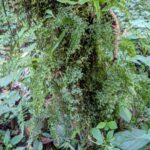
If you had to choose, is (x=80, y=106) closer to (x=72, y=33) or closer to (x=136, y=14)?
(x=72, y=33)

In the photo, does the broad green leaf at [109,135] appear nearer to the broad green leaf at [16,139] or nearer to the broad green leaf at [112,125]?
the broad green leaf at [112,125]

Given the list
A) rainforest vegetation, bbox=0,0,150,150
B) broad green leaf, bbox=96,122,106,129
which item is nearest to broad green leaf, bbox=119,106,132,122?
rainforest vegetation, bbox=0,0,150,150

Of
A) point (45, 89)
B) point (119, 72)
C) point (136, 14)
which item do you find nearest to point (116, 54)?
point (119, 72)

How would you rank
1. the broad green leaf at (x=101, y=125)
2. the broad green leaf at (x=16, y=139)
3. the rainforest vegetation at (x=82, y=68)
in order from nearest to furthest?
the rainforest vegetation at (x=82, y=68) < the broad green leaf at (x=101, y=125) < the broad green leaf at (x=16, y=139)

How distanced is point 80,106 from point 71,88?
89 millimetres

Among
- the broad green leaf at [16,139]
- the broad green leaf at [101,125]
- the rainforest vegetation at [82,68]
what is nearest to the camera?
the rainforest vegetation at [82,68]

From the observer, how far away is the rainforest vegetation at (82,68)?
938mm

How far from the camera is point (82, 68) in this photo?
1017 mm

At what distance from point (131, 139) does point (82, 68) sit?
1.16ft

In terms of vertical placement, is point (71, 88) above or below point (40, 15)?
below

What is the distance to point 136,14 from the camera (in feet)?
5.82

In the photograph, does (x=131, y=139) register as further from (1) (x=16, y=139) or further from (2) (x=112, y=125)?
(1) (x=16, y=139)

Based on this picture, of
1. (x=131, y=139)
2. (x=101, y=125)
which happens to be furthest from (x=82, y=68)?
(x=131, y=139)

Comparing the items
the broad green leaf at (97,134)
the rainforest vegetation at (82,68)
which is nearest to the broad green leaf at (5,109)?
the rainforest vegetation at (82,68)
